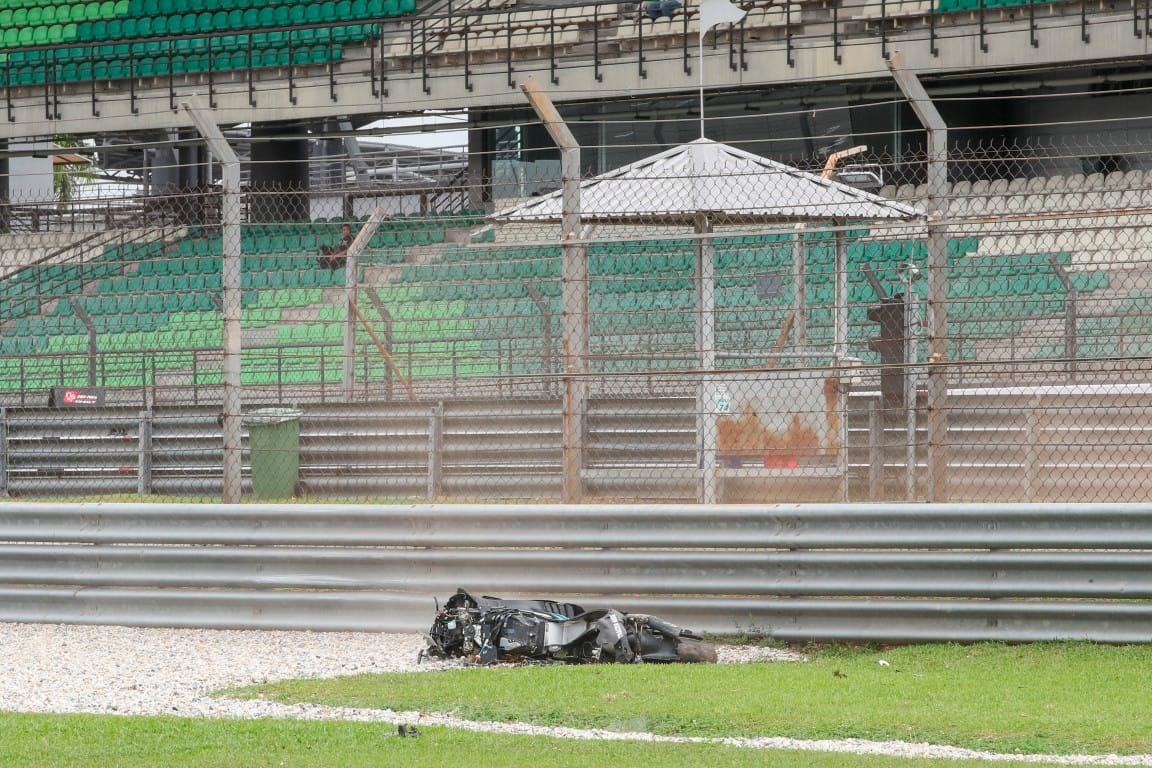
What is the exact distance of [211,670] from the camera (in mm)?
7176

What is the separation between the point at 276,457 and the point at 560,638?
6.72 meters

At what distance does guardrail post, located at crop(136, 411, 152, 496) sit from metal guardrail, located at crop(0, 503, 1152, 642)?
6177 millimetres

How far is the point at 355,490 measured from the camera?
43.0 ft

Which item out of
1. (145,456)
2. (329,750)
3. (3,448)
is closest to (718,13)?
(145,456)

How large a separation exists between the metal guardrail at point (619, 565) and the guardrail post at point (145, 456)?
6.18m

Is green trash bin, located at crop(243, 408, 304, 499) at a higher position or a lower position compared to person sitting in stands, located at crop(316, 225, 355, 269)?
lower

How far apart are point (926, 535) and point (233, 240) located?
4.36 m

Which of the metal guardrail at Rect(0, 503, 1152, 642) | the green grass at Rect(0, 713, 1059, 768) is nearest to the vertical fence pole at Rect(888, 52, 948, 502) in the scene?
the metal guardrail at Rect(0, 503, 1152, 642)

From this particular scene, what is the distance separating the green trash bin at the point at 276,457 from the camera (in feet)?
43.8

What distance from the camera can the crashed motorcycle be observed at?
721 cm

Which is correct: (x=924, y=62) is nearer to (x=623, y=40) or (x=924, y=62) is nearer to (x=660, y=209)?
(x=623, y=40)

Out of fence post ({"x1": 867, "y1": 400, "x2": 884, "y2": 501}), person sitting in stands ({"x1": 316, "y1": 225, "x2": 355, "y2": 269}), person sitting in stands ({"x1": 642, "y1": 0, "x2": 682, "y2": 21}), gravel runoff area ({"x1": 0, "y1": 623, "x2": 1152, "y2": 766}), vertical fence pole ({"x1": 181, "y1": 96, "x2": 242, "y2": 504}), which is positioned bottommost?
gravel runoff area ({"x1": 0, "y1": 623, "x2": 1152, "y2": 766})

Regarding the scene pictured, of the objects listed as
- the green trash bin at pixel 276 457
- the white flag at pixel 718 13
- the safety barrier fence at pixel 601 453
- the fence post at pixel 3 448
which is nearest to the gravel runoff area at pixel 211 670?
the safety barrier fence at pixel 601 453

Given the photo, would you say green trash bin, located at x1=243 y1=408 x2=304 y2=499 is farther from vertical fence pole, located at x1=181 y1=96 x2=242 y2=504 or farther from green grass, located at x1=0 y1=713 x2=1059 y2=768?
green grass, located at x1=0 y1=713 x2=1059 y2=768
